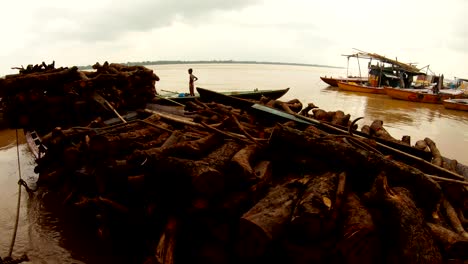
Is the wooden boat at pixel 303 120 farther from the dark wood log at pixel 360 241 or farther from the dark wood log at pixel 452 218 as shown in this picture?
the dark wood log at pixel 360 241

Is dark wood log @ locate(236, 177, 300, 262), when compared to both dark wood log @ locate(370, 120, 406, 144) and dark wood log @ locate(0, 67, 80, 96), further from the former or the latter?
dark wood log @ locate(0, 67, 80, 96)

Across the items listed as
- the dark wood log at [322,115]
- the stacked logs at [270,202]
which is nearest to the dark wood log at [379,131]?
the dark wood log at [322,115]

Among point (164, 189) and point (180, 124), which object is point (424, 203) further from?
point (180, 124)

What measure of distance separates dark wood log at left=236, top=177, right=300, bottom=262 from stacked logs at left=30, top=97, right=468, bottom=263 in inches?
0.5

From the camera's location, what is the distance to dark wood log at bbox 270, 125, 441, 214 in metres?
3.93

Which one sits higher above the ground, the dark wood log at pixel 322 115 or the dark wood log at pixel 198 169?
the dark wood log at pixel 322 115

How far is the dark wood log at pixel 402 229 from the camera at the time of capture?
288 cm

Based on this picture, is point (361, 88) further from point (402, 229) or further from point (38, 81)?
point (402, 229)

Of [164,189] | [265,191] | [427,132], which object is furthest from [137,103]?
[427,132]

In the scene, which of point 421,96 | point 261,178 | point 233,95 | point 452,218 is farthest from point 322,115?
point 421,96

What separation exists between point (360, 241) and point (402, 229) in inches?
20.0

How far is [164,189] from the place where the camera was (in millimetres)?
4074

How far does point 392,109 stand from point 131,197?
28438 mm

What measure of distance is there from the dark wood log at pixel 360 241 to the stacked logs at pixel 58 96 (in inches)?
280
